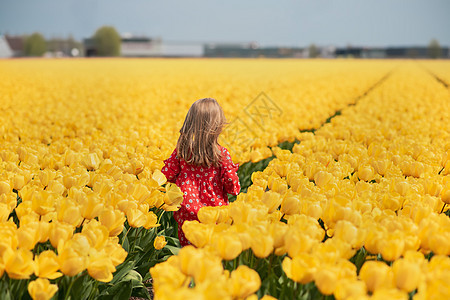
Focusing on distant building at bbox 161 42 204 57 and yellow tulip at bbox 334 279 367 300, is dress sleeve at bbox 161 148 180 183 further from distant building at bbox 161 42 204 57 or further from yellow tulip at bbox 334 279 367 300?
distant building at bbox 161 42 204 57

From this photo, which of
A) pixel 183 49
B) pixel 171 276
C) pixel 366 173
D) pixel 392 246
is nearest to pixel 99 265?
pixel 171 276

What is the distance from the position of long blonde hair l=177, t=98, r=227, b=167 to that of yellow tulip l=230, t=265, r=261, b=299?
6.23 feet

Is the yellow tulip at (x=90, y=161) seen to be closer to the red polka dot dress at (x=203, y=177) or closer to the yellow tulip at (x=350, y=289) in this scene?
the red polka dot dress at (x=203, y=177)

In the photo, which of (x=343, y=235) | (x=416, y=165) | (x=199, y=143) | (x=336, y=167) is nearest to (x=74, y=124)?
(x=199, y=143)

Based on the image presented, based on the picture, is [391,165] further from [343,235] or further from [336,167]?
[343,235]

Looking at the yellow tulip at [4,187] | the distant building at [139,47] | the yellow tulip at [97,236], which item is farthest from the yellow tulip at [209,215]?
the distant building at [139,47]

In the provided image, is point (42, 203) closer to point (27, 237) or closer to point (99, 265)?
point (27, 237)

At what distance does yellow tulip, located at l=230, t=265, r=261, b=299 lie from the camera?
1300 millimetres

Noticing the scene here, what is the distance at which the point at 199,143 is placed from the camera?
318 cm

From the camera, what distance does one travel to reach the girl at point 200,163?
10.4 feet

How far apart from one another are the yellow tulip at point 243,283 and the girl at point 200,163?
1.75m

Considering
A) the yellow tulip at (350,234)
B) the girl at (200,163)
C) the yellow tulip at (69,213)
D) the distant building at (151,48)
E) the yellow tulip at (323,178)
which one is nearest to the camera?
the yellow tulip at (350,234)

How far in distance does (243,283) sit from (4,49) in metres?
95.9

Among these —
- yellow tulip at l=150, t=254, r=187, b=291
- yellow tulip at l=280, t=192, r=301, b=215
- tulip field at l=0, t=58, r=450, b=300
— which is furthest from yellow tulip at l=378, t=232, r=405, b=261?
yellow tulip at l=150, t=254, r=187, b=291
